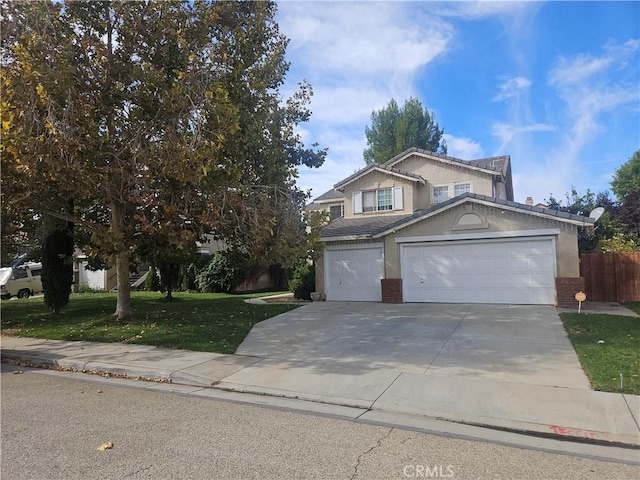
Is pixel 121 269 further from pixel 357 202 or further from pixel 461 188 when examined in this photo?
pixel 461 188

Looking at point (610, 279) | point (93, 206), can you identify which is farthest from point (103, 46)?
point (610, 279)

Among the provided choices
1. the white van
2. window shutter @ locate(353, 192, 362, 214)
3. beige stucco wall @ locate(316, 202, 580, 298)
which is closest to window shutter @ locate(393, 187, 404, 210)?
window shutter @ locate(353, 192, 362, 214)

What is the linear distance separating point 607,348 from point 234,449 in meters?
7.38

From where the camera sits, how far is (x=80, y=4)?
10.9m

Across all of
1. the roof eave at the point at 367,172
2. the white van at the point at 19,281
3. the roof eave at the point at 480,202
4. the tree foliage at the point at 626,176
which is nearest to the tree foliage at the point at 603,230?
the roof eave at the point at 480,202

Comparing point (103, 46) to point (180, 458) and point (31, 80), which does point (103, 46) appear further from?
point (180, 458)

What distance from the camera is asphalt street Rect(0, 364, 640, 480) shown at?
4.08m

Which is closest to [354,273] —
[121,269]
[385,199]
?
[385,199]

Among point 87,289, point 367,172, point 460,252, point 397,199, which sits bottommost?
point 87,289

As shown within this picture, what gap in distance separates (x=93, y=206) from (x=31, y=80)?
702cm

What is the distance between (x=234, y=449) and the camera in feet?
15.0

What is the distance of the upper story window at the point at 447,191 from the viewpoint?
21.6 m

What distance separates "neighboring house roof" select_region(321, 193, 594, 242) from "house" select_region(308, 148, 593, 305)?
0.11 ft

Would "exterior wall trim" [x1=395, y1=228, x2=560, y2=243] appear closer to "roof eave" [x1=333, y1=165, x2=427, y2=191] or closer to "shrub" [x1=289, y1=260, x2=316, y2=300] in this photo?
"shrub" [x1=289, y1=260, x2=316, y2=300]
